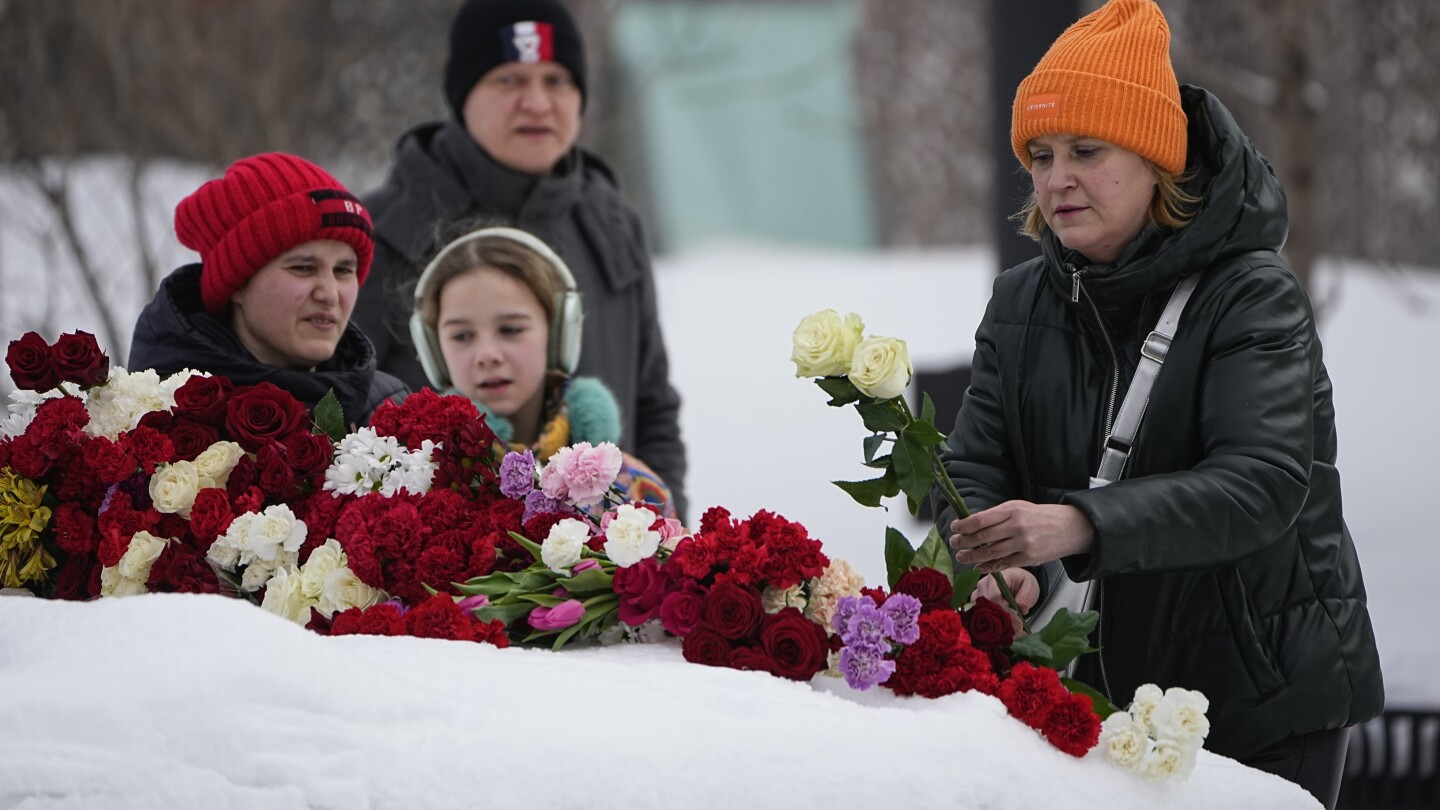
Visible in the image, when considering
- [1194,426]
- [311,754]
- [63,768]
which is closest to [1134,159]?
[1194,426]

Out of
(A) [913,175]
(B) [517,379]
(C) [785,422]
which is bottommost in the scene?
(C) [785,422]

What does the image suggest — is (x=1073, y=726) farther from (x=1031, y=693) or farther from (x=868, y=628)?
(x=868, y=628)

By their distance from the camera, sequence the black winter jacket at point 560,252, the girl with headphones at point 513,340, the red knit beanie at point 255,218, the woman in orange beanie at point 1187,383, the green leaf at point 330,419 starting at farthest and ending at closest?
the black winter jacket at point 560,252 → the girl with headphones at point 513,340 → the red knit beanie at point 255,218 → the green leaf at point 330,419 → the woman in orange beanie at point 1187,383

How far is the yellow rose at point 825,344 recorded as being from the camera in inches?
75.9

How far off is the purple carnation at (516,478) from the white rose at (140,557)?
0.52 m

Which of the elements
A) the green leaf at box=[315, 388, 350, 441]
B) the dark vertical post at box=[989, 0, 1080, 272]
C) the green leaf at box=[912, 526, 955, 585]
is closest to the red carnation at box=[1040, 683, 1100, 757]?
the green leaf at box=[912, 526, 955, 585]

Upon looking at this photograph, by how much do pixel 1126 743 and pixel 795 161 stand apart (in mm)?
15152

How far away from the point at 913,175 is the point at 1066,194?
54.0 ft

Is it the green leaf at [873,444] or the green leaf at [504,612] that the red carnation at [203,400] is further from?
the green leaf at [873,444]

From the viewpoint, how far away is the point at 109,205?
322 inches


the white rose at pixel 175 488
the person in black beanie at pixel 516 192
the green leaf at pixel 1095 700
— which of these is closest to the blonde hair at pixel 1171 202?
the green leaf at pixel 1095 700

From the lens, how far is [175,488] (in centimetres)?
229

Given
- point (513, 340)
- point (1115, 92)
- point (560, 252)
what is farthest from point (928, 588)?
point (560, 252)

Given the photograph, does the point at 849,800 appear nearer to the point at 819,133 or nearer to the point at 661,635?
the point at 661,635
